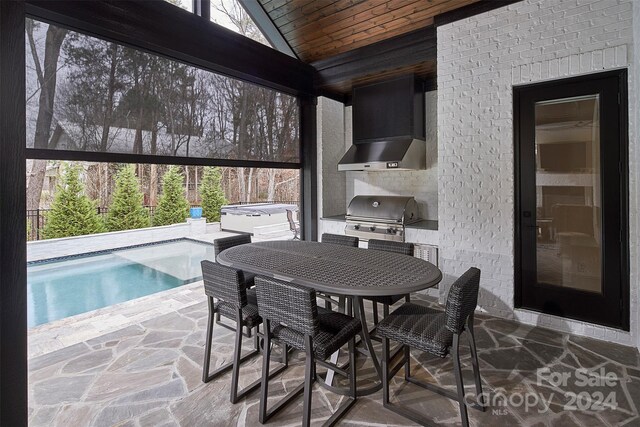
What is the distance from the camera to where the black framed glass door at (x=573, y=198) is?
2715mm

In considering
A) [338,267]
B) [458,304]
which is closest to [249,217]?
[338,267]

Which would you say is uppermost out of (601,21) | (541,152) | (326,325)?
(601,21)

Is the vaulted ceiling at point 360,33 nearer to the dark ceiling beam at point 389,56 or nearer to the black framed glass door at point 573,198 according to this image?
the dark ceiling beam at point 389,56

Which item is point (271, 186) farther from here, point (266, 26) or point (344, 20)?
point (344, 20)

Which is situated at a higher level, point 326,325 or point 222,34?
point 222,34

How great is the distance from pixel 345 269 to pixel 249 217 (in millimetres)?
8214

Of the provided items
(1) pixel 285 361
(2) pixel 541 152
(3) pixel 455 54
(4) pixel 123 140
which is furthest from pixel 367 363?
(3) pixel 455 54

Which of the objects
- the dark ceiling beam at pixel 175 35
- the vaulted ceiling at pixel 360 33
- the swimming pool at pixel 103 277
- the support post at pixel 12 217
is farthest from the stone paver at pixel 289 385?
the vaulted ceiling at pixel 360 33

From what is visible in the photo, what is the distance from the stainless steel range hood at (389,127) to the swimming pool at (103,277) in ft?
12.6

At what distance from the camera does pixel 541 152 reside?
3080 millimetres

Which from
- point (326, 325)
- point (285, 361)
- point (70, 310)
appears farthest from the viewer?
point (70, 310)

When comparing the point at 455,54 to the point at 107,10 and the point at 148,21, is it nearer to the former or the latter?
the point at 148,21

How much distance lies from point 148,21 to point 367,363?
357 cm

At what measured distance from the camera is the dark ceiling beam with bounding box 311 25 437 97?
3.83 metres
